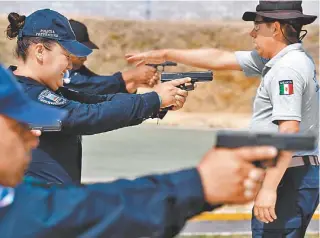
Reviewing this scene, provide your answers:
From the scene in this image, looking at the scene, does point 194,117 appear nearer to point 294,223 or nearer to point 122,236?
point 294,223

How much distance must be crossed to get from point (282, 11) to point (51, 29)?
1.25m

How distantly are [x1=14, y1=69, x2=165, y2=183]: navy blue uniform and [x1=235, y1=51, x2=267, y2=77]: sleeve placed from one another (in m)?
1.08

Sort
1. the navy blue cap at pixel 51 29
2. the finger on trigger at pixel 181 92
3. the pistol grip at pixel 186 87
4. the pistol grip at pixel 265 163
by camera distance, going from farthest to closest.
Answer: the pistol grip at pixel 186 87, the finger on trigger at pixel 181 92, the navy blue cap at pixel 51 29, the pistol grip at pixel 265 163

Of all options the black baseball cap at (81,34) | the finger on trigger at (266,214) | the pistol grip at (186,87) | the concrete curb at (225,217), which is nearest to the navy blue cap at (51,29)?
the pistol grip at (186,87)

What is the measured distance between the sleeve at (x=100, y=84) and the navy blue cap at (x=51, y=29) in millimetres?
1314

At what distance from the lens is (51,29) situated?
4039 millimetres

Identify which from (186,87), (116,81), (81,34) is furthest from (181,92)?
(81,34)

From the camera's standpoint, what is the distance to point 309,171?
441 centimetres

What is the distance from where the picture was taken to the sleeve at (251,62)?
4.98 meters

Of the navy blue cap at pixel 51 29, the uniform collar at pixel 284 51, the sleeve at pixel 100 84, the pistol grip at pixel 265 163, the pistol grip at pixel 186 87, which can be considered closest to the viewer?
the pistol grip at pixel 265 163

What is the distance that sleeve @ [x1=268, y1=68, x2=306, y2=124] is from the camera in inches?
163

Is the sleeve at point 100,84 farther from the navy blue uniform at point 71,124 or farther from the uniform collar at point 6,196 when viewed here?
the uniform collar at point 6,196

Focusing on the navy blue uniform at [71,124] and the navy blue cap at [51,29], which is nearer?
the navy blue uniform at [71,124]

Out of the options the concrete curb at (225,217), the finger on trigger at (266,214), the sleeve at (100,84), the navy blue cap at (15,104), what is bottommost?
the concrete curb at (225,217)
